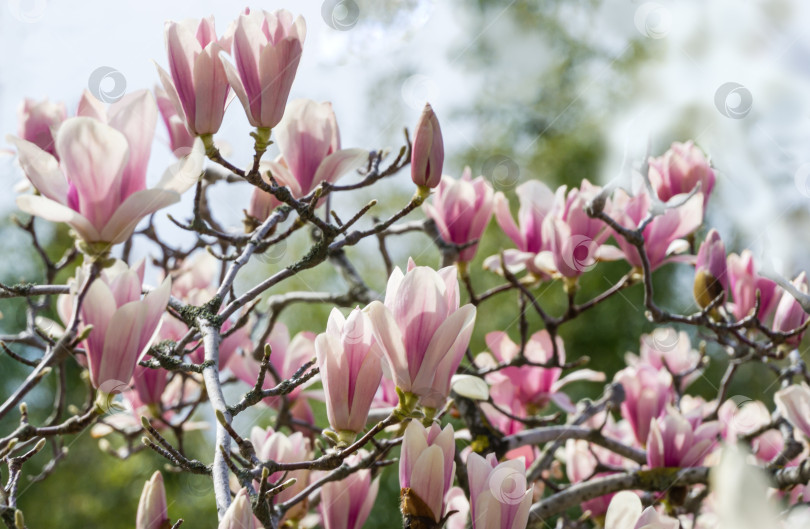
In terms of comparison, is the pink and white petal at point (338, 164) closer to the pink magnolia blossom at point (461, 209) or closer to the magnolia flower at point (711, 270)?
the pink magnolia blossom at point (461, 209)

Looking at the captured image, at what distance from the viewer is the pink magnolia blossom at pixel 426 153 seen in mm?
738

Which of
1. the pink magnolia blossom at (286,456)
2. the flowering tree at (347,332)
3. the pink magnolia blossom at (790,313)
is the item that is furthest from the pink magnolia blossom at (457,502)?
the pink magnolia blossom at (790,313)

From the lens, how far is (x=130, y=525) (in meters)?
4.44

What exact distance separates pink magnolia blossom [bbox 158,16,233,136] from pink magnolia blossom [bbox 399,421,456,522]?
32cm

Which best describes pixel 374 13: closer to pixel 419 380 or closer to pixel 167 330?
pixel 167 330

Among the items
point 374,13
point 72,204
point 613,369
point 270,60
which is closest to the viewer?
point 72,204

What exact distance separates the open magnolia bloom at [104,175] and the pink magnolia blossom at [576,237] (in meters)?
0.56

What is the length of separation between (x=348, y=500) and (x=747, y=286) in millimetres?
608

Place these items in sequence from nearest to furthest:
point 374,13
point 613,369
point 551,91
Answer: point 374,13 < point 613,369 < point 551,91

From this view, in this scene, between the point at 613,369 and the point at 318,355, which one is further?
the point at 613,369

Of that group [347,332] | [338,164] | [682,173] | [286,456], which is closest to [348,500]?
[286,456]

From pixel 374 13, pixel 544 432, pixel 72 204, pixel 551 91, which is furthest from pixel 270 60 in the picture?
pixel 551 91

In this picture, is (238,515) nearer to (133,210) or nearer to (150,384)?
(133,210)

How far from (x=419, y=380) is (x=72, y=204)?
0.91ft
